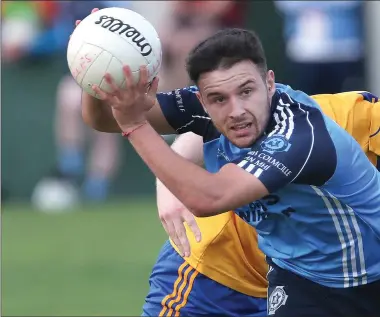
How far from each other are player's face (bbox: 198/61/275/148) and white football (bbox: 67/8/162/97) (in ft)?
0.96

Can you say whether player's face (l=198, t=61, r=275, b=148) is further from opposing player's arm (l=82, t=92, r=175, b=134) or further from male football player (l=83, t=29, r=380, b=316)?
opposing player's arm (l=82, t=92, r=175, b=134)

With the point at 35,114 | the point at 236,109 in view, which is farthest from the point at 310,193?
the point at 35,114

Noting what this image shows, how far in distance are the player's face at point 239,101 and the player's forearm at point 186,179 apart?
294 mm

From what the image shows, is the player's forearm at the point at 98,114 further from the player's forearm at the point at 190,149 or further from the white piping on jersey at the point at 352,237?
the white piping on jersey at the point at 352,237

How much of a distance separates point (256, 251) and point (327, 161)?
1.12 metres

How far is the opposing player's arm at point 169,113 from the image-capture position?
5.54m

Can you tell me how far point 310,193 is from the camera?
498 centimetres

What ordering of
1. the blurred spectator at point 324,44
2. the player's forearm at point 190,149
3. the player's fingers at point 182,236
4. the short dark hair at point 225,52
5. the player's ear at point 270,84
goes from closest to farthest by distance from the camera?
the short dark hair at point 225,52, the player's ear at point 270,84, the player's fingers at point 182,236, the player's forearm at point 190,149, the blurred spectator at point 324,44

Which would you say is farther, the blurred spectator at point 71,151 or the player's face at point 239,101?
the blurred spectator at point 71,151

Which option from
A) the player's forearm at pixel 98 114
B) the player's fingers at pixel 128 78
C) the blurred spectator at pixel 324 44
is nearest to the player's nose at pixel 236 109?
the player's fingers at pixel 128 78

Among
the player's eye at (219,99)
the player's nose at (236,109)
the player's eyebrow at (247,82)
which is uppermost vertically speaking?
the player's eyebrow at (247,82)

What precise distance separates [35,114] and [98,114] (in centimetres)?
1021

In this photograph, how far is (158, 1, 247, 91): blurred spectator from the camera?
1495 cm

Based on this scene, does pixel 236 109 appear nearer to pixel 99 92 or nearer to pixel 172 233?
pixel 99 92
